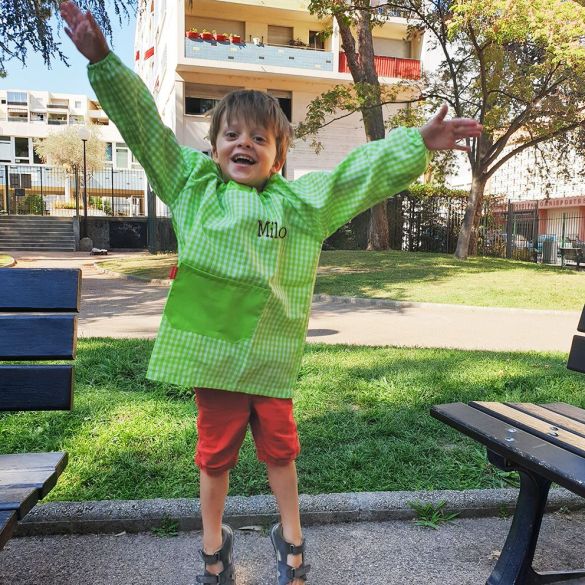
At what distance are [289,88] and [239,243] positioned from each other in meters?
26.5

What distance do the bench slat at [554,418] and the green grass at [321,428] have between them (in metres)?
0.70

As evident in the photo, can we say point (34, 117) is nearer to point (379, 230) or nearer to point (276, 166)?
point (379, 230)

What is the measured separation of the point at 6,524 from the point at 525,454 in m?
1.46

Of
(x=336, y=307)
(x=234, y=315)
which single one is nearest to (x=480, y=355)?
(x=234, y=315)

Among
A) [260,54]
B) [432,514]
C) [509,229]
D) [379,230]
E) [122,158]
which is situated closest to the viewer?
[432,514]

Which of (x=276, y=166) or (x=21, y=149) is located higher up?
(x=21, y=149)

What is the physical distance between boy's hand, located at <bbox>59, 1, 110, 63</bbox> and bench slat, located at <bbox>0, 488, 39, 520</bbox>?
1270 mm

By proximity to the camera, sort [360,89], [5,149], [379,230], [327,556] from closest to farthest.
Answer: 1. [327,556]
2. [360,89]
3. [379,230]
4. [5,149]

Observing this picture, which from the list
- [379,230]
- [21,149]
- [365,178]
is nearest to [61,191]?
[379,230]

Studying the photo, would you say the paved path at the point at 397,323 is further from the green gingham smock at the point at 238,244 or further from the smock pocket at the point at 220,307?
the smock pocket at the point at 220,307

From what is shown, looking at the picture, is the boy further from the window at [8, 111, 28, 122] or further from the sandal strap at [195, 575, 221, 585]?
the window at [8, 111, 28, 122]

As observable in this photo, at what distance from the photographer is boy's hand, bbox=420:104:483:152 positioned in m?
1.96

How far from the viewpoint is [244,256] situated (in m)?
1.88

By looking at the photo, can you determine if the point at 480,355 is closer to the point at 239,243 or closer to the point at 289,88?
the point at 239,243
